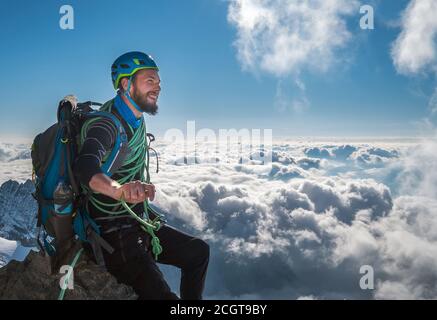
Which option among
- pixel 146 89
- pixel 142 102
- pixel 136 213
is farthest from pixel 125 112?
pixel 136 213

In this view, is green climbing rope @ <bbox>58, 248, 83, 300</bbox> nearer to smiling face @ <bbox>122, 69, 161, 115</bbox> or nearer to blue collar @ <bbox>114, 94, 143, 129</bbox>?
blue collar @ <bbox>114, 94, 143, 129</bbox>

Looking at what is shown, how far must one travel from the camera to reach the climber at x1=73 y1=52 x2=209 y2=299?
3.91 metres

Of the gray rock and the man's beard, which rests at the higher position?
the man's beard

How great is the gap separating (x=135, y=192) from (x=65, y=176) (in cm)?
155

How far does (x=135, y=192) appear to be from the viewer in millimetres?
2912

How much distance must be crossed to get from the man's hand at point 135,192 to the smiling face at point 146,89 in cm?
184

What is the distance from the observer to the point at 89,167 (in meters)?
3.32

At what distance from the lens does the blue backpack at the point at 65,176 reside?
12.9ft

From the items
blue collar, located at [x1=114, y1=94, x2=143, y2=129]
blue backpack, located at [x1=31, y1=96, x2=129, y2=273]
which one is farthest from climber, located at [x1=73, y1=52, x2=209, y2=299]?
blue backpack, located at [x1=31, y1=96, x2=129, y2=273]

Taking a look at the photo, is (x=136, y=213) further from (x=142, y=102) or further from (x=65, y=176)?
(x=142, y=102)

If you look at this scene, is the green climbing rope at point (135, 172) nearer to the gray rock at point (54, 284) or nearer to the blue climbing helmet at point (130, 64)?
the blue climbing helmet at point (130, 64)

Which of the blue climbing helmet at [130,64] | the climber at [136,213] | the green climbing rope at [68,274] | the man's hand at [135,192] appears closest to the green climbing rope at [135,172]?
the climber at [136,213]
